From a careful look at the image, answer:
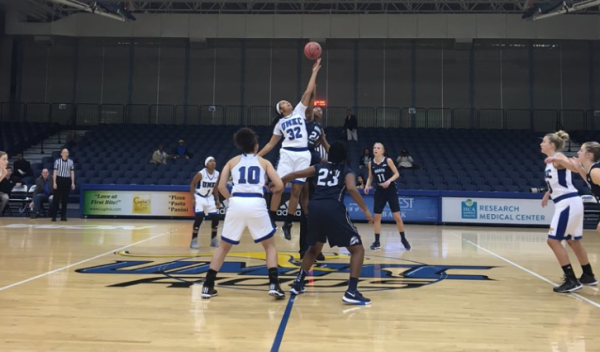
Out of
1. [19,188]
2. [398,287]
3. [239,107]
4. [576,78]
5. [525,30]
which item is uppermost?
[525,30]

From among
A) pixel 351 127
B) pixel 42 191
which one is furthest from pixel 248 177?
pixel 351 127

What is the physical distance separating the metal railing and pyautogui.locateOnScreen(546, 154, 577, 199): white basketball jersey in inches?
758

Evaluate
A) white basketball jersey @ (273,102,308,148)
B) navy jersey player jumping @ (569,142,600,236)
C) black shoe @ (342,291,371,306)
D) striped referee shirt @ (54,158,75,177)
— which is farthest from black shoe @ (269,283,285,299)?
striped referee shirt @ (54,158,75,177)

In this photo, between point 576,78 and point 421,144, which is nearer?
point 421,144

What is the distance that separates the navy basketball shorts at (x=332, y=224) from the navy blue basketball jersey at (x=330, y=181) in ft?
0.20

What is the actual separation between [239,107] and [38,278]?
2027 cm

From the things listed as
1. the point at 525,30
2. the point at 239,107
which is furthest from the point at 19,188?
the point at 525,30

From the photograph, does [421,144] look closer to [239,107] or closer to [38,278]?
[239,107]

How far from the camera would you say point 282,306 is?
454 cm

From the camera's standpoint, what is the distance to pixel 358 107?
82.7 ft

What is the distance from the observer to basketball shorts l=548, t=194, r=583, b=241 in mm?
5562

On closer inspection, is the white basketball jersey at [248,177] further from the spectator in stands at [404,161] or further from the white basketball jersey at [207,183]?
the spectator in stands at [404,161]

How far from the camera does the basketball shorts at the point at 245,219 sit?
4.84 m

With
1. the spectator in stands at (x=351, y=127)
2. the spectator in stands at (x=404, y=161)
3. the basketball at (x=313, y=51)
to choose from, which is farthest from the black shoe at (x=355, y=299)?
the spectator in stands at (x=351, y=127)
